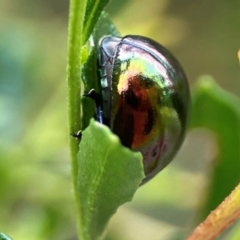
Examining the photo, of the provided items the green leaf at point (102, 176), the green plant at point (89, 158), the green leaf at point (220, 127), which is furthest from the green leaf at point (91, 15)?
the green leaf at point (220, 127)

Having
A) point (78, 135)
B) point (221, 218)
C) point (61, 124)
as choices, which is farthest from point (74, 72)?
point (61, 124)

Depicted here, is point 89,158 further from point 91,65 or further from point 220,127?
point 220,127

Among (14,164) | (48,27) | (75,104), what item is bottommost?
(14,164)

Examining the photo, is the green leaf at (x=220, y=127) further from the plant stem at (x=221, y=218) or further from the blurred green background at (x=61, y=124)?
the plant stem at (x=221, y=218)

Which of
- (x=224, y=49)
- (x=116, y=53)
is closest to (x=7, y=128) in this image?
(x=116, y=53)

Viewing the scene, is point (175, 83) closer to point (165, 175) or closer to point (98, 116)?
point (98, 116)

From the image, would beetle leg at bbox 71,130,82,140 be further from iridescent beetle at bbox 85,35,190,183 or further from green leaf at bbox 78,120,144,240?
iridescent beetle at bbox 85,35,190,183

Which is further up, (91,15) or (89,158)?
(91,15)
